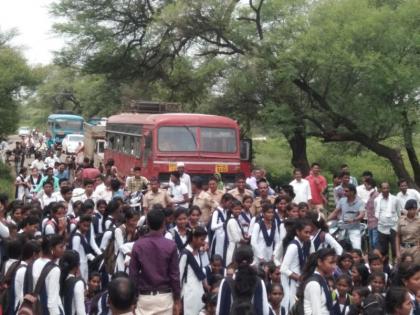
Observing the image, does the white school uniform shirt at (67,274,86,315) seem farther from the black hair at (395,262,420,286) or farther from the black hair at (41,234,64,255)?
the black hair at (395,262,420,286)

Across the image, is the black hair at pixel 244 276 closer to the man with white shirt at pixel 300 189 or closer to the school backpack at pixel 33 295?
the school backpack at pixel 33 295

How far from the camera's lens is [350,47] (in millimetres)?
22344

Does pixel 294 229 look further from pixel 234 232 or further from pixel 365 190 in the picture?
pixel 365 190

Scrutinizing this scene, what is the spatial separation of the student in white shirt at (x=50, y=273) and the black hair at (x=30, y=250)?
0.37ft

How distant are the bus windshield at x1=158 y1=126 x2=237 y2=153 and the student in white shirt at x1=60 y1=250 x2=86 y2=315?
11116 millimetres

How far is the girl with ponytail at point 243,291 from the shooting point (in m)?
6.60

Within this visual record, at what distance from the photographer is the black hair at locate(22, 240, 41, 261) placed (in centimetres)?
761

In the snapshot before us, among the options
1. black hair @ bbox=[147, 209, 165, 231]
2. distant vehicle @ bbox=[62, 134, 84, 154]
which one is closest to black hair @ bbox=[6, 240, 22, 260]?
black hair @ bbox=[147, 209, 165, 231]

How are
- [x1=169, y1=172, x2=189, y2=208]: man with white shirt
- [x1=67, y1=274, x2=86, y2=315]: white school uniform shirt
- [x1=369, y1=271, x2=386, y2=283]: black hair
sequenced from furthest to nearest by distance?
[x1=169, y1=172, x2=189, y2=208]: man with white shirt → [x1=369, y1=271, x2=386, y2=283]: black hair → [x1=67, y1=274, x2=86, y2=315]: white school uniform shirt

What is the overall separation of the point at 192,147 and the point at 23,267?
11.2 meters

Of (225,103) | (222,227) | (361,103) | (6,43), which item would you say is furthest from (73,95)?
(222,227)

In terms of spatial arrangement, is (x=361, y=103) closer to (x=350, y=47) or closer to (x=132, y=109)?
(x=350, y=47)

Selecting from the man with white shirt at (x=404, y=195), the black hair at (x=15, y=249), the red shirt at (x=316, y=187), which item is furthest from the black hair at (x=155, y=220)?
the red shirt at (x=316, y=187)

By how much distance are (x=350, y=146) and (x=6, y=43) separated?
21278 mm
